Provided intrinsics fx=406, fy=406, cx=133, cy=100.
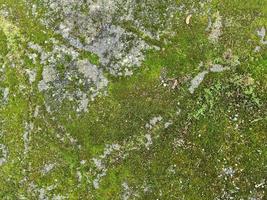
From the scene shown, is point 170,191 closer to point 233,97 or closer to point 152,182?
point 152,182

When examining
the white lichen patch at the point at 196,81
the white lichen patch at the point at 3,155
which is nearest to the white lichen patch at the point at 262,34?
the white lichen patch at the point at 196,81

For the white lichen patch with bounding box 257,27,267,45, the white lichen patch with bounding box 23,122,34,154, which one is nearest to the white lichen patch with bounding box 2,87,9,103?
the white lichen patch with bounding box 23,122,34,154

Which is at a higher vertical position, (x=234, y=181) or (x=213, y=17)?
(x=213, y=17)

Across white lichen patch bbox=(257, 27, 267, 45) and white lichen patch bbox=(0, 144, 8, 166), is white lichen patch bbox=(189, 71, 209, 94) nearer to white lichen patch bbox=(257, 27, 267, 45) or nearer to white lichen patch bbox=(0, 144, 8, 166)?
white lichen patch bbox=(257, 27, 267, 45)

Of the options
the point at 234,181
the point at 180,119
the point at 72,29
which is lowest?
the point at 234,181

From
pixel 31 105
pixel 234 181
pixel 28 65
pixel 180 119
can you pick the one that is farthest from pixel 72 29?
pixel 234 181

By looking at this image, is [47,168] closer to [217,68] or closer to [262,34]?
[217,68]

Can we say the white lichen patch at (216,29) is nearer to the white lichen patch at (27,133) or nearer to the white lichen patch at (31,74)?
the white lichen patch at (31,74)

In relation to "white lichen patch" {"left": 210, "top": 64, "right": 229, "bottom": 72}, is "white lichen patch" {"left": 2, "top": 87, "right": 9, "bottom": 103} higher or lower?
higher
